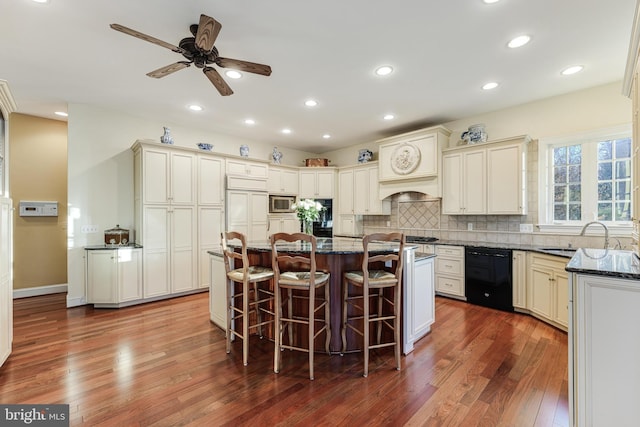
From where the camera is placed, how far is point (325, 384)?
2.13 m

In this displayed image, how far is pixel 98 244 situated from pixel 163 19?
3442 mm

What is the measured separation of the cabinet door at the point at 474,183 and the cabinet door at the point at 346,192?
7.29 ft

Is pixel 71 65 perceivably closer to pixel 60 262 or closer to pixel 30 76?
pixel 30 76

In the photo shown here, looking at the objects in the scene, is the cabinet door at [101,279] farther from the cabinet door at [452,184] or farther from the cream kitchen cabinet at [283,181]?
the cabinet door at [452,184]

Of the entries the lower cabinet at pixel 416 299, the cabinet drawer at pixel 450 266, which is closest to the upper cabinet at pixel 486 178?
the cabinet drawer at pixel 450 266

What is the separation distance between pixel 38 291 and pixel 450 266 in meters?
6.49

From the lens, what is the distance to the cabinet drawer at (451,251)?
408 centimetres

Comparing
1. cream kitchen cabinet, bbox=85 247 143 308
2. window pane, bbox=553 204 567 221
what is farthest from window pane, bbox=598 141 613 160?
cream kitchen cabinet, bbox=85 247 143 308

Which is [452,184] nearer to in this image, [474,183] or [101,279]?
[474,183]

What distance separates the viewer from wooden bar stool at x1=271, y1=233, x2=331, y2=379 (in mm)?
2218

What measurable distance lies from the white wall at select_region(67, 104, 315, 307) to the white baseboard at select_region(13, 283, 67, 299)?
1.18 meters

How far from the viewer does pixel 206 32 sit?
6.84 feet

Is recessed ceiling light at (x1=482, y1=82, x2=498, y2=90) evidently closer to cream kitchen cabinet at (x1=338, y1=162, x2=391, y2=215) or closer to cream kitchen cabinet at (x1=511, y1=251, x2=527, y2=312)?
cream kitchen cabinet at (x1=511, y1=251, x2=527, y2=312)

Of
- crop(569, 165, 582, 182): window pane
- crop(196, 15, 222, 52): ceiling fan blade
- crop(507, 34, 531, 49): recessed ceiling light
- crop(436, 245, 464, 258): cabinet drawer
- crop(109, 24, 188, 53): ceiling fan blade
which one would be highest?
crop(507, 34, 531, 49): recessed ceiling light
